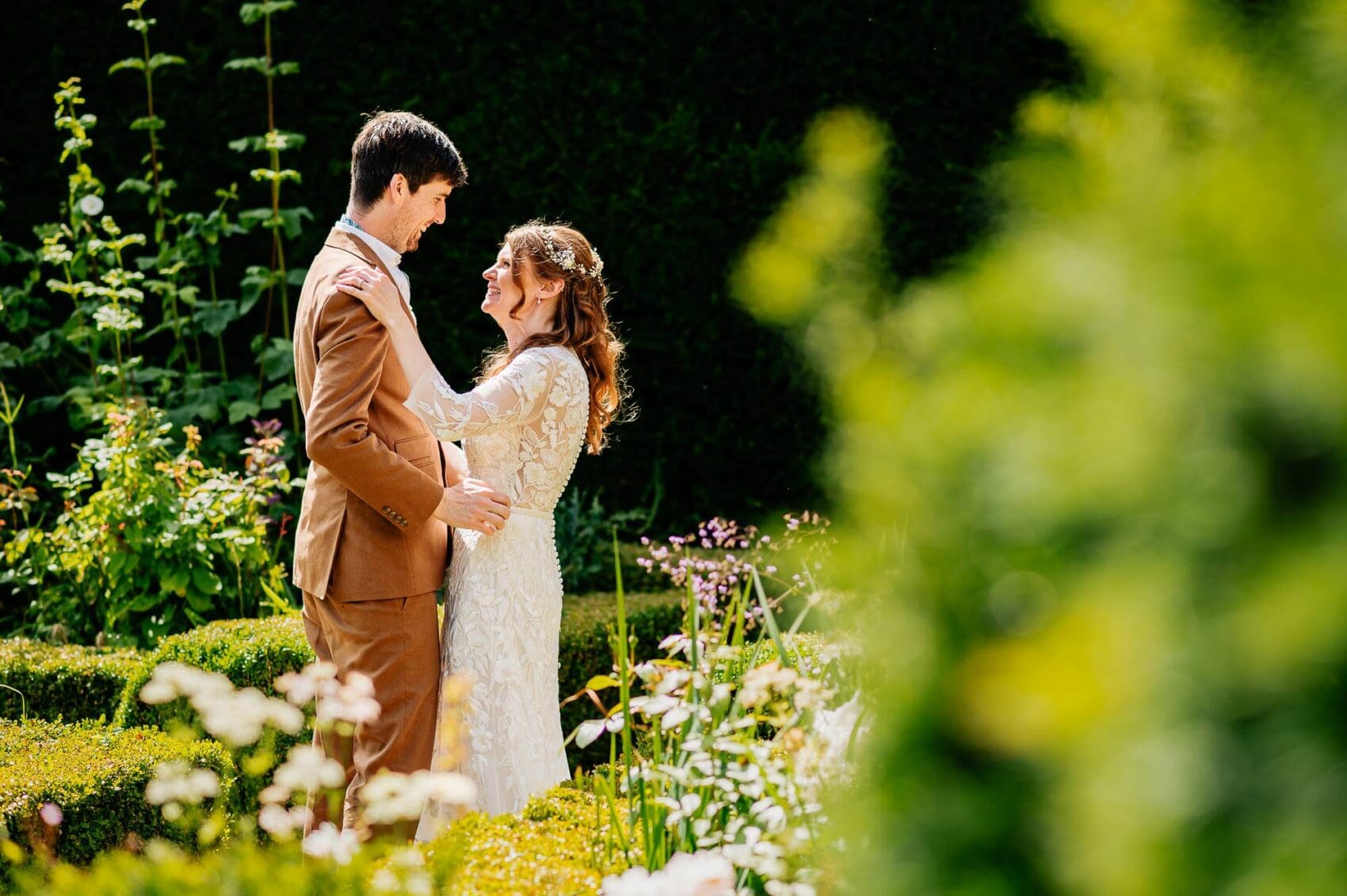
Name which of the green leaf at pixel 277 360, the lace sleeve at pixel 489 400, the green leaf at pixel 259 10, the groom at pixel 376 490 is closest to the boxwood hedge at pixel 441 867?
the groom at pixel 376 490

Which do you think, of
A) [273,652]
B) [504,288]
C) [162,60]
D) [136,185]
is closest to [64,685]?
[273,652]

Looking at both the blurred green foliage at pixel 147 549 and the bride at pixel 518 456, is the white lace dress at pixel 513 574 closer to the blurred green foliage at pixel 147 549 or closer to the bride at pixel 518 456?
the bride at pixel 518 456

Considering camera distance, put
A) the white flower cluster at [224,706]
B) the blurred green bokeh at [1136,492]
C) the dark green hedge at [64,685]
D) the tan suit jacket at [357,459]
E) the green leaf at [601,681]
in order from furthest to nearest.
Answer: the dark green hedge at [64,685], the tan suit jacket at [357,459], the green leaf at [601,681], the white flower cluster at [224,706], the blurred green bokeh at [1136,492]

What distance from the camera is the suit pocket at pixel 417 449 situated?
124 inches

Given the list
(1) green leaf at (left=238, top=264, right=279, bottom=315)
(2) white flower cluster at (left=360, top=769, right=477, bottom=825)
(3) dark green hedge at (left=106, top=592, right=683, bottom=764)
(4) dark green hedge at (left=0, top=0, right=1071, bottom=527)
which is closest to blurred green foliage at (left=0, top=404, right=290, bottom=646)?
(3) dark green hedge at (left=106, top=592, right=683, bottom=764)

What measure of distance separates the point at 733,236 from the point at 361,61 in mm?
2255

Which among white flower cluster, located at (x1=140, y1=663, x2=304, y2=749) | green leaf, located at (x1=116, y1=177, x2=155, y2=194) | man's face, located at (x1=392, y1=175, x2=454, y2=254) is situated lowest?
white flower cluster, located at (x1=140, y1=663, x2=304, y2=749)

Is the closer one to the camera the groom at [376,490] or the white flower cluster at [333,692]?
the white flower cluster at [333,692]

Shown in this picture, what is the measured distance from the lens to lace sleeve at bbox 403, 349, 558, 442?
118 inches

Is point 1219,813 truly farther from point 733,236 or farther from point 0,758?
point 733,236

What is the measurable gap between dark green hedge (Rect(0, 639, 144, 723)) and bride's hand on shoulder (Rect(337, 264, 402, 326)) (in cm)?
199

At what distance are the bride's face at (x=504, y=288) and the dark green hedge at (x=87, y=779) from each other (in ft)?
4.76

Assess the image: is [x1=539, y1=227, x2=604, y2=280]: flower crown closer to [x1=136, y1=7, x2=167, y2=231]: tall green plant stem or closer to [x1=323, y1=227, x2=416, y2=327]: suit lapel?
[x1=323, y1=227, x2=416, y2=327]: suit lapel

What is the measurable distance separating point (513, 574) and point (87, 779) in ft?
4.37
